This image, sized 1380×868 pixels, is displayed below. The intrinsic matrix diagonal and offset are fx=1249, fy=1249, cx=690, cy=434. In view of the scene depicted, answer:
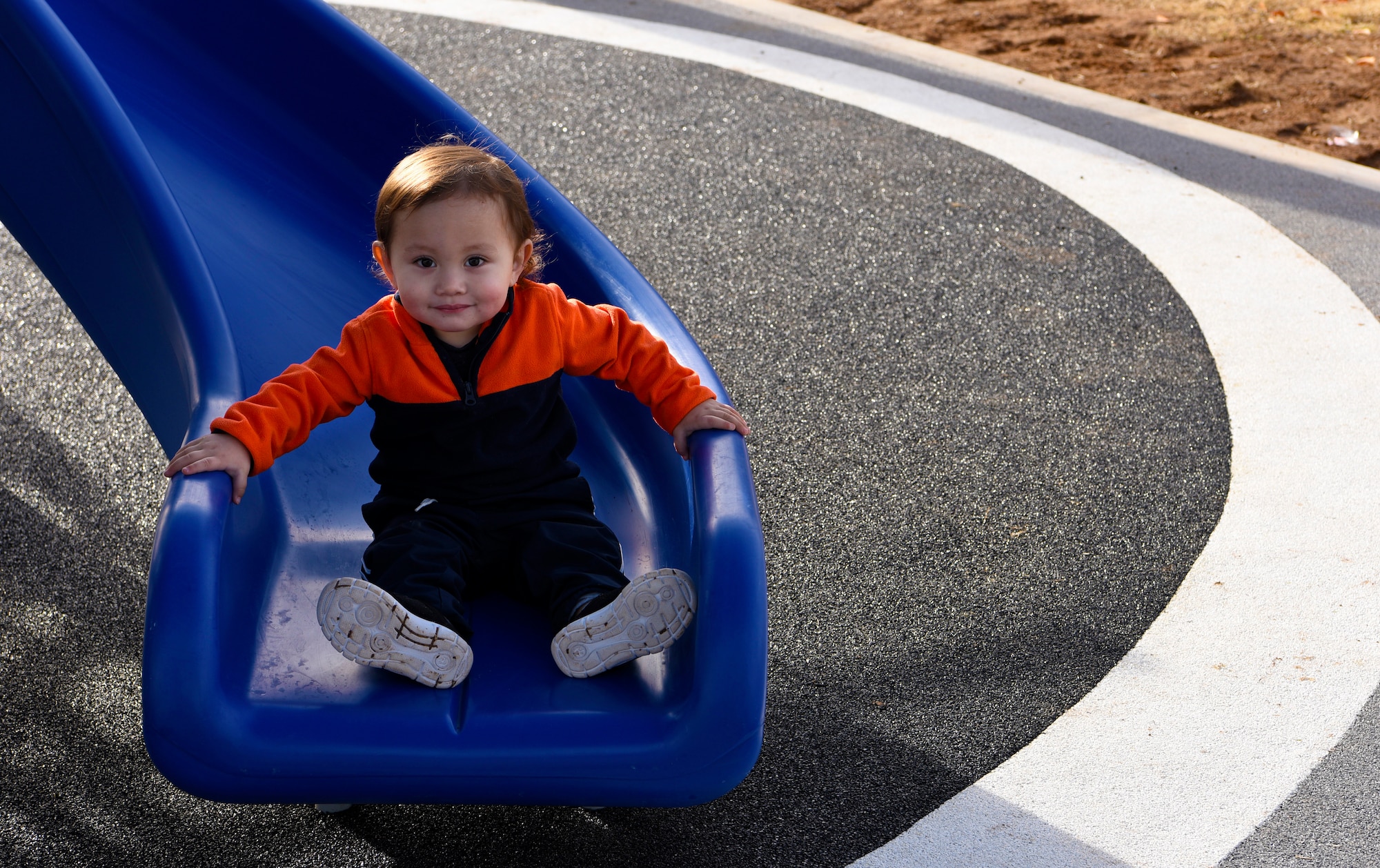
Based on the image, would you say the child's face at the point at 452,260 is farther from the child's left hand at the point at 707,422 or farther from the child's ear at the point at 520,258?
the child's left hand at the point at 707,422

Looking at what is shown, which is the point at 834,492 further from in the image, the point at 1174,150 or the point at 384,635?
the point at 1174,150

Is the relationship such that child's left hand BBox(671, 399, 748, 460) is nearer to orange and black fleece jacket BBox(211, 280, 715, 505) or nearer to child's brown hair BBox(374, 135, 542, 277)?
orange and black fleece jacket BBox(211, 280, 715, 505)

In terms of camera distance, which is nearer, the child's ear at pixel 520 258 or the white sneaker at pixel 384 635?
the white sneaker at pixel 384 635

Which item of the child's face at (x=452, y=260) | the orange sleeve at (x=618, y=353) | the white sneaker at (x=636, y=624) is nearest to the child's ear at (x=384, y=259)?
the child's face at (x=452, y=260)

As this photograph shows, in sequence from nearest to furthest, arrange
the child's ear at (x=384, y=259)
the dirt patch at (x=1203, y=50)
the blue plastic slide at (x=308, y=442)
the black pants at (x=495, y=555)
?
the blue plastic slide at (x=308, y=442) < the black pants at (x=495, y=555) < the child's ear at (x=384, y=259) < the dirt patch at (x=1203, y=50)

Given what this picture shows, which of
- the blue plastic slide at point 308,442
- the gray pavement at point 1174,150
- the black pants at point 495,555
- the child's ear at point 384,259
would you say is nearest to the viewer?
the blue plastic slide at point 308,442

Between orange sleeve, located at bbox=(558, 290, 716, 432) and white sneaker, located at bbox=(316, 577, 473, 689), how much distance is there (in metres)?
0.50

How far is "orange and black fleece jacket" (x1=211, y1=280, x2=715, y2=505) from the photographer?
5.95 ft

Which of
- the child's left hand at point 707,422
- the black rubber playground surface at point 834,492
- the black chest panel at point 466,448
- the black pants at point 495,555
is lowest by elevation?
the black rubber playground surface at point 834,492

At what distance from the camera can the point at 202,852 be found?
69.8 inches

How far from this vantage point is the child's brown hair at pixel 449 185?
5.62 feet

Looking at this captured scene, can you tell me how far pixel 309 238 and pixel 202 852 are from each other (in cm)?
144

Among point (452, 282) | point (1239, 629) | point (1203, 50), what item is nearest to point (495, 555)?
point (452, 282)

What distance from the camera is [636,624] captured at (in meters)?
1.60
